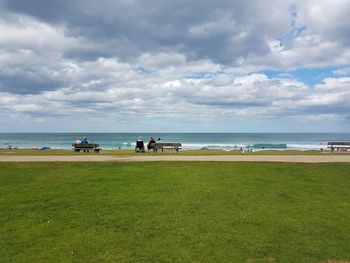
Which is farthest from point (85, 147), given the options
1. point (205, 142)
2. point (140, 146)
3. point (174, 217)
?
point (205, 142)

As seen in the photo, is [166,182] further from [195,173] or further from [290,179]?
[290,179]

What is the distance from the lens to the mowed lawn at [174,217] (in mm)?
→ 5617

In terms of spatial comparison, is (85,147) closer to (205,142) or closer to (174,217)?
(174,217)

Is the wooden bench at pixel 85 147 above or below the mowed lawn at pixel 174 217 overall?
above

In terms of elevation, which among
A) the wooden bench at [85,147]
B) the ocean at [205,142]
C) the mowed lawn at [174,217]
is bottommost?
the mowed lawn at [174,217]

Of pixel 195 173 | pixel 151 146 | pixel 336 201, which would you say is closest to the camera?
pixel 336 201

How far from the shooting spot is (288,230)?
6.68m

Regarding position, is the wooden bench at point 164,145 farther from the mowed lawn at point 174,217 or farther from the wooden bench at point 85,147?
the mowed lawn at point 174,217

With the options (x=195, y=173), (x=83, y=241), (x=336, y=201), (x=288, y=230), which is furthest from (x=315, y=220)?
(x=195, y=173)

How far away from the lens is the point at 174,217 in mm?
7414

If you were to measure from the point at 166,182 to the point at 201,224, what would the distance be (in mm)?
4534

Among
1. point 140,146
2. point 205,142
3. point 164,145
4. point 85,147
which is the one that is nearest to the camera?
point 140,146

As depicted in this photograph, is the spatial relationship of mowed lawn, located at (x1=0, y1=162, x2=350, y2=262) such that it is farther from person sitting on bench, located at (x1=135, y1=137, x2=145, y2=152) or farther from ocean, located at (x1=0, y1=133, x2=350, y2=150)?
ocean, located at (x1=0, y1=133, x2=350, y2=150)


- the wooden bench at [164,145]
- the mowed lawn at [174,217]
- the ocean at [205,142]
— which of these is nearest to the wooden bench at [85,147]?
the wooden bench at [164,145]
